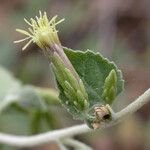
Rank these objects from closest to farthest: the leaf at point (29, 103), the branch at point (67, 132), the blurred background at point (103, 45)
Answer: the branch at point (67, 132) → the leaf at point (29, 103) → the blurred background at point (103, 45)

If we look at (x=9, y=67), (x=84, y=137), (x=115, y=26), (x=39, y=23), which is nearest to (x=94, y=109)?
(x=39, y=23)

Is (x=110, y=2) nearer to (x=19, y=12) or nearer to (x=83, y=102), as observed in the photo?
(x=19, y=12)

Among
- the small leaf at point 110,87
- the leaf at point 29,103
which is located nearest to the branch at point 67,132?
the small leaf at point 110,87

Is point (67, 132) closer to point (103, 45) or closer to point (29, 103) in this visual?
point (29, 103)

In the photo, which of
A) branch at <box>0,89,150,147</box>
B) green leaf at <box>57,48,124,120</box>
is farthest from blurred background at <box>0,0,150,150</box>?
green leaf at <box>57,48,124,120</box>

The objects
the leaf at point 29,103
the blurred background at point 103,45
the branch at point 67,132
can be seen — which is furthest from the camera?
the blurred background at point 103,45

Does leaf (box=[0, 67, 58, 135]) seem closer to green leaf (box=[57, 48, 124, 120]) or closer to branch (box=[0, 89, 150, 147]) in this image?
branch (box=[0, 89, 150, 147])

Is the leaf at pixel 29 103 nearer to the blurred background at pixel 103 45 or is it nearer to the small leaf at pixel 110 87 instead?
the small leaf at pixel 110 87
